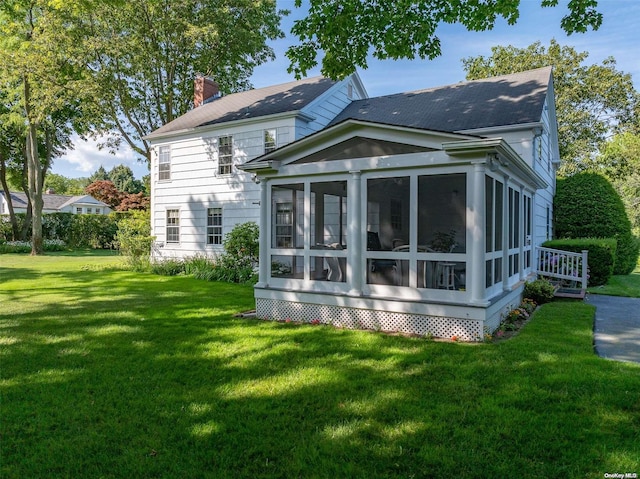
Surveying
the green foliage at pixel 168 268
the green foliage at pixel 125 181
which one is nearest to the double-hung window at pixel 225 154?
the green foliage at pixel 168 268

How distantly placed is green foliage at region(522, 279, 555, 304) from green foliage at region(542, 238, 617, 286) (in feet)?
10.1

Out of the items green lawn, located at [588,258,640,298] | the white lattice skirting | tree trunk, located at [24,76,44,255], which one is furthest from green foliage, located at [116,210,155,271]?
green lawn, located at [588,258,640,298]

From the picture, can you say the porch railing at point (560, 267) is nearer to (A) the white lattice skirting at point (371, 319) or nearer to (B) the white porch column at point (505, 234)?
(B) the white porch column at point (505, 234)

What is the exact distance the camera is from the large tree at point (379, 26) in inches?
315

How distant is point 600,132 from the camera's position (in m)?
23.4

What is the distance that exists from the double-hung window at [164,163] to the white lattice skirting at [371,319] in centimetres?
1005

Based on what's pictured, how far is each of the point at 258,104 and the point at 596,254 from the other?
451 inches

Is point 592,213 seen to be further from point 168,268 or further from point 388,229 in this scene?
point 168,268

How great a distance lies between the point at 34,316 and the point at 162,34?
15.1 metres

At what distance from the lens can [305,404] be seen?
3.93 m

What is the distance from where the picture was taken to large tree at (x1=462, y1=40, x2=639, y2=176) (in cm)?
2273

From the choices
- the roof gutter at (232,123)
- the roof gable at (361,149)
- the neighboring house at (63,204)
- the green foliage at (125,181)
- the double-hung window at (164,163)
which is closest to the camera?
the roof gable at (361,149)

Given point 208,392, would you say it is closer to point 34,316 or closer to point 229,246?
Result: point 34,316

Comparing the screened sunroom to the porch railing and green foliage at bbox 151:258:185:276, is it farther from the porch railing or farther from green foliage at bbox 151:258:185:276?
green foliage at bbox 151:258:185:276
